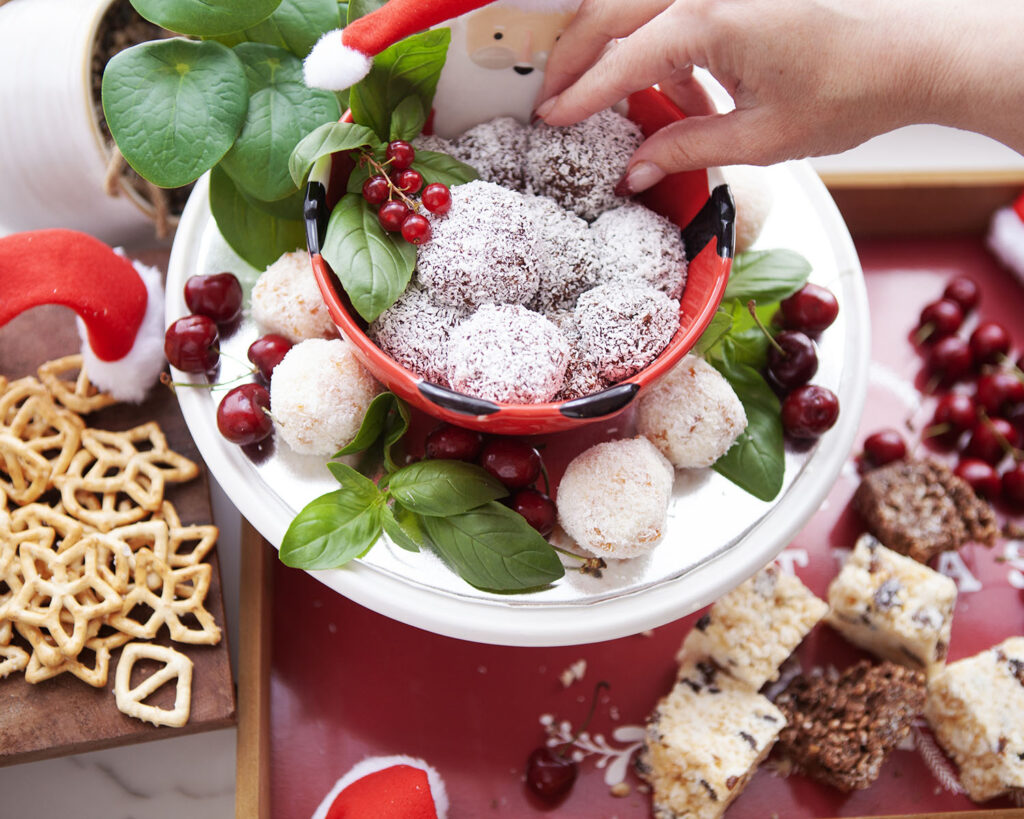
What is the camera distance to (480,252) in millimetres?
757

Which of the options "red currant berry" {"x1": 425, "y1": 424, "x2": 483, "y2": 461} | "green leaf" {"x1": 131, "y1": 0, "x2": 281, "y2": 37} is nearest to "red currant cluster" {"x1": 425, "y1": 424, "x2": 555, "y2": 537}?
"red currant berry" {"x1": 425, "y1": 424, "x2": 483, "y2": 461}

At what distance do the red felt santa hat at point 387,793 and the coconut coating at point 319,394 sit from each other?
360 millimetres

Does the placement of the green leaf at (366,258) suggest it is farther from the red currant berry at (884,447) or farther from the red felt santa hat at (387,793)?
→ the red currant berry at (884,447)

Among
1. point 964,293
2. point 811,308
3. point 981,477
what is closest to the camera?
point 811,308

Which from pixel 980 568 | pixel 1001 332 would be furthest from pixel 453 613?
pixel 1001 332

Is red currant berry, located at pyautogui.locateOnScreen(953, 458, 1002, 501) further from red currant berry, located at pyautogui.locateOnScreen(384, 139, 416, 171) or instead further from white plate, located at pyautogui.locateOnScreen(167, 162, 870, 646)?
red currant berry, located at pyautogui.locateOnScreen(384, 139, 416, 171)

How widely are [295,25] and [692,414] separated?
1.79ft

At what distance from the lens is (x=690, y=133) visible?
80 cm

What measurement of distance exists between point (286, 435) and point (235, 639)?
1.02ft

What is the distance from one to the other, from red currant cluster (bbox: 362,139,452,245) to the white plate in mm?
227

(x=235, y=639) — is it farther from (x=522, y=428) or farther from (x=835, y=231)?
(x=835, y=231)

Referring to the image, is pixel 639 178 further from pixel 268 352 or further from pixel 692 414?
pixel 268 352

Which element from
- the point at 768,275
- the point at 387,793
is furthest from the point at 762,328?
the point at 387,793

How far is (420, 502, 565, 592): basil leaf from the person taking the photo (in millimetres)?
766
